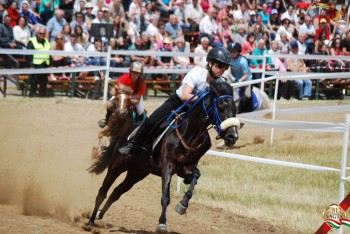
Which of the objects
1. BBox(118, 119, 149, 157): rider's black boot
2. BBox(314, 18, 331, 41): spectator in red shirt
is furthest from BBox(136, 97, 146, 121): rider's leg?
BBox(314, 18, 331, 41): spectator in red shirt

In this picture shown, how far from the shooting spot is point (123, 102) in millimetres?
13898

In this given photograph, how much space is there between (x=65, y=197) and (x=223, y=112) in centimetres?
355

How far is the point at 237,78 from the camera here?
17.2 m

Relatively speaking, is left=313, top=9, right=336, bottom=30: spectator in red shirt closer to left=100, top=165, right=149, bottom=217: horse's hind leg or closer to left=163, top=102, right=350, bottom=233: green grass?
left=163, top=102, right=350, bottom=233: green grass

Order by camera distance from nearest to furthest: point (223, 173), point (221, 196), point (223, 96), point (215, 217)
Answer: point (223, 96) → point (215, 217) → point (221, 196) → point (223, 173)

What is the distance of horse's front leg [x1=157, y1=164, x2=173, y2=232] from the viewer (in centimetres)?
884

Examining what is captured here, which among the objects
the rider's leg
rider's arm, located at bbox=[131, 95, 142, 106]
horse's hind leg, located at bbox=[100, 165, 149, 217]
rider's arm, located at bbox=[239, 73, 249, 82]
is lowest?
horse's hind leg, located at bbox=[100, 165, 149, 217]

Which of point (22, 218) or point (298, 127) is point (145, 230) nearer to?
point (22, 218)

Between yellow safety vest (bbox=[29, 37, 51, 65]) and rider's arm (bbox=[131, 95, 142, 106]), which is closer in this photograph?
Result: rider's arm (bbox=[131, 95, 142, 106])

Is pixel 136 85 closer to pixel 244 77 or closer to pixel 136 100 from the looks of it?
pixel 136 100

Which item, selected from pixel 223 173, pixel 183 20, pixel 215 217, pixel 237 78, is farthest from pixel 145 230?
pixel 183 20

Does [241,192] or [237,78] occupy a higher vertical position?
[237,78]

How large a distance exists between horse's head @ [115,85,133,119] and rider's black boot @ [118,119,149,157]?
3.82 metres

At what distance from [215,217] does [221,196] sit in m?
1.34
